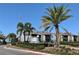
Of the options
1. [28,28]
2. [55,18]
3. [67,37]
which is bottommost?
[67,37]

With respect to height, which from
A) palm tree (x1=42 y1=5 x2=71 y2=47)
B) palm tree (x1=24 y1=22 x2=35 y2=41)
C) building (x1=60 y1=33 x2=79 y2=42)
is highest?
palm tree (x1=42 y1=5 x2=71 y2=47)

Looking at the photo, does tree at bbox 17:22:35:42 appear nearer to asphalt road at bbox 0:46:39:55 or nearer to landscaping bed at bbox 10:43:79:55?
landscaping bed at bbox 10:43:79:55

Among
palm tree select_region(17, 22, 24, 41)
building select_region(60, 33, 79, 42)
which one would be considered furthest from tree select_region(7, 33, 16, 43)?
building select_region(60, 33, 79, 42)

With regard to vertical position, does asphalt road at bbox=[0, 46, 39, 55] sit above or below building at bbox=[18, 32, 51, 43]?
below

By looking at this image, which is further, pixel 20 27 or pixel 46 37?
pixel 46 37

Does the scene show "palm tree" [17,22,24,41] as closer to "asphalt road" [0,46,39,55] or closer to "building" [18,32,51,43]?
"building" [18,32,51,43]

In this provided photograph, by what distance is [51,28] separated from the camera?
664 inches

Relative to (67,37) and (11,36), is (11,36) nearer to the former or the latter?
(11,36)

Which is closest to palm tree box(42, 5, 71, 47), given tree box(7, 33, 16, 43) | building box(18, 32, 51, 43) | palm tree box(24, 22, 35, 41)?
building box(18, 32, 51, 43)

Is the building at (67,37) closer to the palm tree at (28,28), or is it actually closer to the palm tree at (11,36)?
the palm tree at (28,28)

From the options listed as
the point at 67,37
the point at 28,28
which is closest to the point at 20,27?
the point at 28,28

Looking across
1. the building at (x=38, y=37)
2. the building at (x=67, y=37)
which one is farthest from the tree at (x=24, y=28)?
the building at (x=67, y=37)

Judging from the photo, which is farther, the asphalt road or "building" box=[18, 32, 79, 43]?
"building" box=[18, 32, 79, 43]
